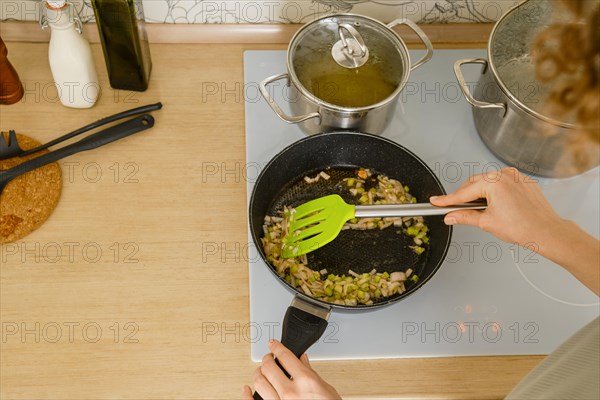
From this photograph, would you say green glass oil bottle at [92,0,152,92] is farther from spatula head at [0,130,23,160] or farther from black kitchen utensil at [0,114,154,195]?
spatula head at [0,130,23,160]

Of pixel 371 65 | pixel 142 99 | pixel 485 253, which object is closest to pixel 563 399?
pixel 485 253

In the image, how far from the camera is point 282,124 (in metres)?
1.04

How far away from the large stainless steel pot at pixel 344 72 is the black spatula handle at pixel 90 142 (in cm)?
23

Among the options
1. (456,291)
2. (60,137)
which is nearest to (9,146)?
(60,137)

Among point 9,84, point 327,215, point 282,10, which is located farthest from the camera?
point 282,10

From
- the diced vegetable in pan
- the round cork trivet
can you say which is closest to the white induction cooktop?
the diced vegetable in pan

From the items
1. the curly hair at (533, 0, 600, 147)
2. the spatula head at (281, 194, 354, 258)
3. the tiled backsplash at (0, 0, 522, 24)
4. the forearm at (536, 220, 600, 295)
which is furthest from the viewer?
the tiled backsplash at (0, 0, 522, 24)

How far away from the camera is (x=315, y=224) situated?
35.7 inches

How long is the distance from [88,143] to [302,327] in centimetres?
47

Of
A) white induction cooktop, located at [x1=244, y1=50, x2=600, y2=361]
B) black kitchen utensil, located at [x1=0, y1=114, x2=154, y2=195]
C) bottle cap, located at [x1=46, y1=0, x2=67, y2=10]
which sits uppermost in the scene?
bottle cap, located at [x1=46, y1=0, x2=67, y2=10]

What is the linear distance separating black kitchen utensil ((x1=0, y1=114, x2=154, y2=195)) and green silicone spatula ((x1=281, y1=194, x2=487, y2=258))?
12.0 inches

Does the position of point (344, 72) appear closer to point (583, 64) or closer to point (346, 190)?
point (346, 190)

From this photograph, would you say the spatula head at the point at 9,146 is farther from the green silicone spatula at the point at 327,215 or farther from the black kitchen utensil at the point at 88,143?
the green silicone spatula at the point at 327,215

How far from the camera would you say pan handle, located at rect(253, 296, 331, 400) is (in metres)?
0.76
